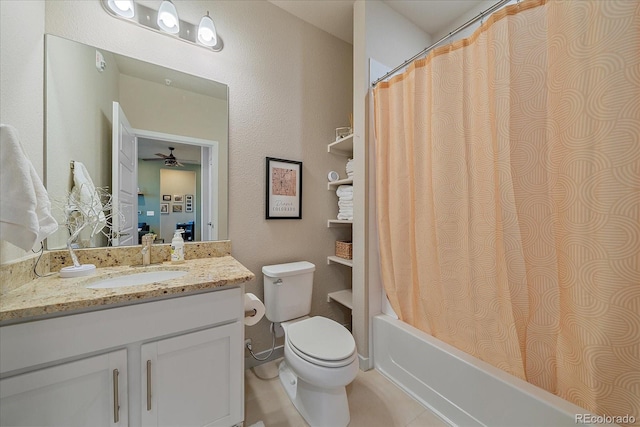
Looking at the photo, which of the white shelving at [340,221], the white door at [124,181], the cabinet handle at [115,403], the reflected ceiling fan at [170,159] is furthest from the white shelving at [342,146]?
the cabinet handle at [115,403]

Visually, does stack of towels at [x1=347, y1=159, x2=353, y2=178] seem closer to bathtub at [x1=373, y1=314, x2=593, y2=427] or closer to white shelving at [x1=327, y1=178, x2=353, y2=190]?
white shelving at [x1=327, y1=178, x2=353, y2=190]

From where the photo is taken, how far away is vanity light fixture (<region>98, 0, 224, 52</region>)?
129 cm

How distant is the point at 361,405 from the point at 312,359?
538 mm

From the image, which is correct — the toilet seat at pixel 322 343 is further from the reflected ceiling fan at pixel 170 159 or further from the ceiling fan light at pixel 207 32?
the ceiling fan light at pixel 207 32

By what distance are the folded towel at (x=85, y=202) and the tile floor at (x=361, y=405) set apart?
1.32m

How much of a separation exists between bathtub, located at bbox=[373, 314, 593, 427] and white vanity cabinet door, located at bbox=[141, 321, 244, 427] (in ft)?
3.20

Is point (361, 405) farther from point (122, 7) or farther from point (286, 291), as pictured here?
point (122, 7)

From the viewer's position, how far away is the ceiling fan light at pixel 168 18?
1.35m

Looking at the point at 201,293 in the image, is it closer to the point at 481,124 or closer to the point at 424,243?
the point at 424,243

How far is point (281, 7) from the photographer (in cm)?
178

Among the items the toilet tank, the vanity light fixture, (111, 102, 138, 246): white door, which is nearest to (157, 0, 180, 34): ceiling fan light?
the vanity light fixture

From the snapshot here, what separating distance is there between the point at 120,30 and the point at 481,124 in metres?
2.01

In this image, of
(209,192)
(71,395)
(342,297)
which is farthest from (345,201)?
(71,395)

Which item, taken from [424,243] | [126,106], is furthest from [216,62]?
[424,243]
